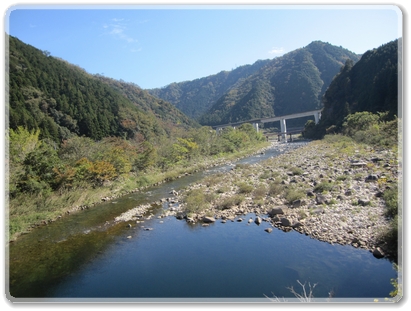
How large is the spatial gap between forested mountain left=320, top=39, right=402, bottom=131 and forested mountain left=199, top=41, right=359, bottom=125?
3686 cm

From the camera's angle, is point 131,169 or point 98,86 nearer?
point 131,169

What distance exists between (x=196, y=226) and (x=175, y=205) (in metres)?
3.42

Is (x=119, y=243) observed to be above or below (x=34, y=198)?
below

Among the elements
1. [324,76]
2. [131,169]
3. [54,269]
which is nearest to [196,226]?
[54,269]

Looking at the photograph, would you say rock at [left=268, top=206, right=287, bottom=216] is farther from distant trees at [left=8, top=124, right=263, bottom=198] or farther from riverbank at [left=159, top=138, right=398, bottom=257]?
distant trees at [left=8, top=124, right=263, bottom=198]

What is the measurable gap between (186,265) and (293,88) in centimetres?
10112

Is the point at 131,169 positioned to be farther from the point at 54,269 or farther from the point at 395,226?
the point at 395,226

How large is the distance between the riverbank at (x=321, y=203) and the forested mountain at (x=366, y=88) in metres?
17.9

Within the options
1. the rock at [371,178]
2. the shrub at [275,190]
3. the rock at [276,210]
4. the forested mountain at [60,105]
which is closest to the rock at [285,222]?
the rock at [276,210]

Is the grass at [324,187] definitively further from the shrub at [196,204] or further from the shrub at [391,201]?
the shrub at [196,204]

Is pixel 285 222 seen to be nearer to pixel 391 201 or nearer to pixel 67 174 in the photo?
pixel 391 201

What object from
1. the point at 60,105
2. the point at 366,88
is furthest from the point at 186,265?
the point at 366,88

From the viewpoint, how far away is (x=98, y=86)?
161 ft

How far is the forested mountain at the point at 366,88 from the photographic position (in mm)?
36219
